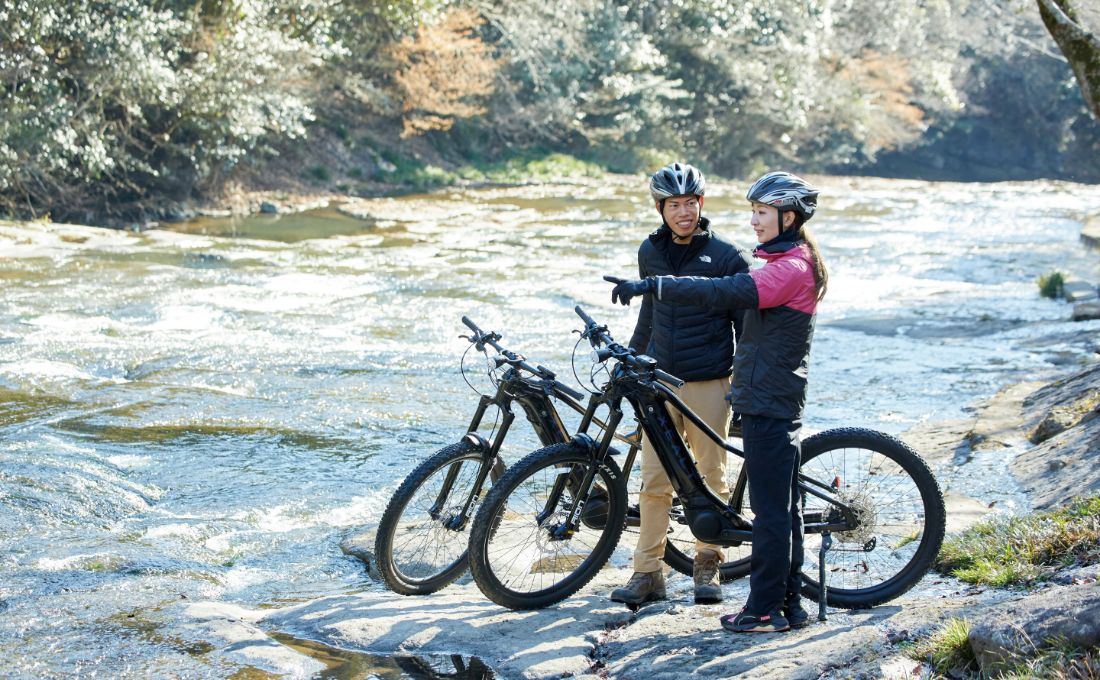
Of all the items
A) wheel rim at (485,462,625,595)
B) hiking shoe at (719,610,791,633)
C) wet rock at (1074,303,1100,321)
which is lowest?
hiking shoe at (719,610,791,633)

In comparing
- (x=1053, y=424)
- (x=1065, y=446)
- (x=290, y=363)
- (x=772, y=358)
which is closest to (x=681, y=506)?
(x=772, y=358)

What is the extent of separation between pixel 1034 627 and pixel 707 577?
5.81ft

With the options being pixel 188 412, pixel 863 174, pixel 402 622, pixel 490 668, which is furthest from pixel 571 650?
pixel 863 174

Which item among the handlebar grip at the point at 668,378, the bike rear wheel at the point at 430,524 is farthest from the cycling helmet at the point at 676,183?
the bike rear wheel at the point at 430,524

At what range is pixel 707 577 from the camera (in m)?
5.28

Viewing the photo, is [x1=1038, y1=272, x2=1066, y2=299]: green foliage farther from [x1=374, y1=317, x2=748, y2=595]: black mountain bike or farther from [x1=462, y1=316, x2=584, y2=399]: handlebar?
[x1=462, y1=316, x2=584, y2=399]: handlebar

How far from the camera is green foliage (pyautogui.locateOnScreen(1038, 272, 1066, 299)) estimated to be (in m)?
15.3

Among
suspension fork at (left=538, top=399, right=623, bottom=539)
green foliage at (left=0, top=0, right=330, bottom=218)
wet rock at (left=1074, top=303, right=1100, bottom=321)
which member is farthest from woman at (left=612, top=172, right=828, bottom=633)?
green foliage at (left=0, top=0, right=330, bottom=218)

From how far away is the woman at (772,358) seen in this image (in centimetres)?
462

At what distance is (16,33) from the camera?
723 inches

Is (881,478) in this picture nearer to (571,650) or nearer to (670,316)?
(670,316)

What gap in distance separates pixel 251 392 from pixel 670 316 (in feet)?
18.9

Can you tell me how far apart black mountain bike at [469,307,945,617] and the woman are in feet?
0.97

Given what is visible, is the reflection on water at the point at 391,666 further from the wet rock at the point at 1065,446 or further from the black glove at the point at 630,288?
the wet rock at the point at 1065,446
